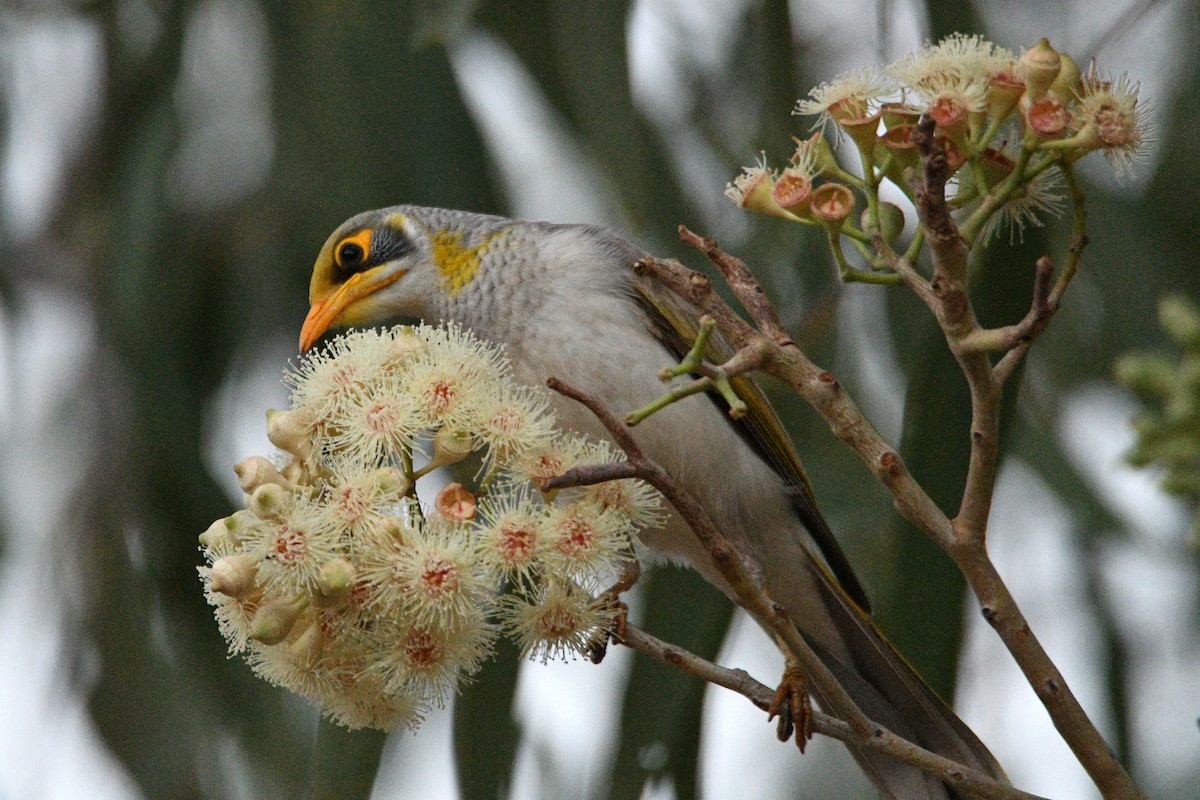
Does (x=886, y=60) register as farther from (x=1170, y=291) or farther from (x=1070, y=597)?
(x=1070, y=597)

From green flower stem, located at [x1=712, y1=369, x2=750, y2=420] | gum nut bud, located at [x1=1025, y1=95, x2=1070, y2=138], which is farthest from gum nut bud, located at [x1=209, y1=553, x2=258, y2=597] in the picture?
gum nut bud, located at [x1=1025, y1=95, x2=1070, y2=138]

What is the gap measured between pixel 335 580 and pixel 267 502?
0.40 ft

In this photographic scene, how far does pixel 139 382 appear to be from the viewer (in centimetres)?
263

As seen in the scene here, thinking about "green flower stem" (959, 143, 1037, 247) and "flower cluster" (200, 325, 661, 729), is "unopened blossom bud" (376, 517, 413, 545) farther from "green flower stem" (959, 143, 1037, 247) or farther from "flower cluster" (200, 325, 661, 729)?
"green flower stem" (959, 143, 1037, 247)

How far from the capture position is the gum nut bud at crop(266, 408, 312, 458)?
5.08 feet

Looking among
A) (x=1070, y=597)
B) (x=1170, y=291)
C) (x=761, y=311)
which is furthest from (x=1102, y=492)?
(x=761, y=311)

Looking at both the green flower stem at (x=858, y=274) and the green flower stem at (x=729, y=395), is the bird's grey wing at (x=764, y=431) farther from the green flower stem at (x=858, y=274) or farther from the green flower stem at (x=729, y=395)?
the green flower stem at (x=729, y=395)

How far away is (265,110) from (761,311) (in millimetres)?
1608

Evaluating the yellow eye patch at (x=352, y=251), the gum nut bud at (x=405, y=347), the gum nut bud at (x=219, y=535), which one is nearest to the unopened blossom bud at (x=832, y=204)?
the gum nut bud at (x=405, y=347)

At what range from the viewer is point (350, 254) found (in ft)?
8.04

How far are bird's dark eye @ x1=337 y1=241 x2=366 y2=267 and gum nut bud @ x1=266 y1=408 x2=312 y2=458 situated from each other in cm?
92

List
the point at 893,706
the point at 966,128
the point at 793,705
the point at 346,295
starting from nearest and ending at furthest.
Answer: the point at 966,128 < the point at 793,705 < the point at 893,706 < the point at 346,295

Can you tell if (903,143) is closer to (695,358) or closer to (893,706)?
(695,358)

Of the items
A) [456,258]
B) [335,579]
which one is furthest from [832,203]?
[456,258]
